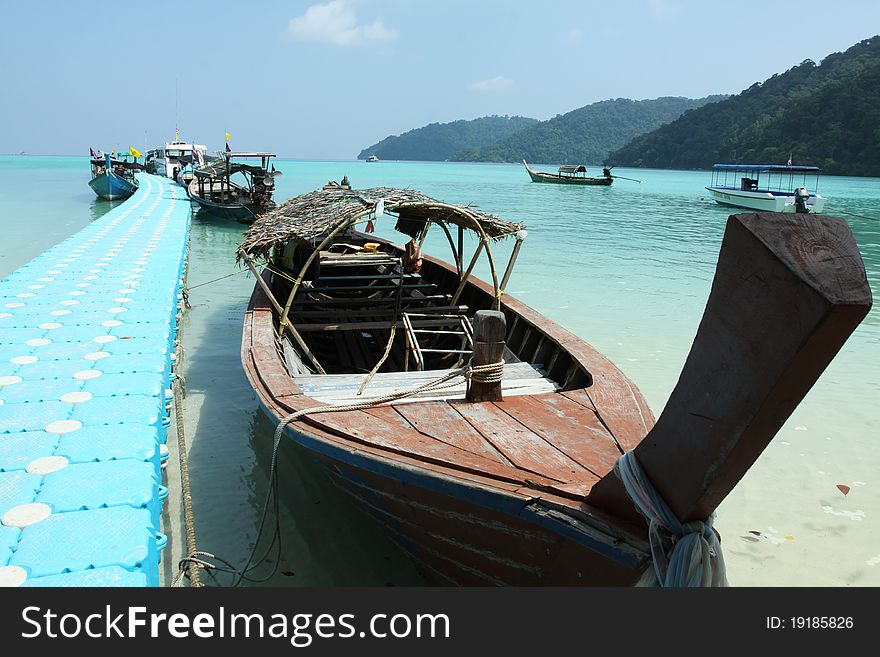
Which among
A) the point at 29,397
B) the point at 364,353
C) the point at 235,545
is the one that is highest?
the point at 29,397

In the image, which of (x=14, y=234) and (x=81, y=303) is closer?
(x=81, y=303)

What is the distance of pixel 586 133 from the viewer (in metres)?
147

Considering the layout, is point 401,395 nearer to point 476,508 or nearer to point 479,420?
point 479,420

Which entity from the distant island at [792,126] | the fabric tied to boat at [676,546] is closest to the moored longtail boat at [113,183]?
the fabric tied to boat at [676,546]

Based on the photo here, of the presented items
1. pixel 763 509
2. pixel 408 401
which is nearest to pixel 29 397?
pixel 408 401

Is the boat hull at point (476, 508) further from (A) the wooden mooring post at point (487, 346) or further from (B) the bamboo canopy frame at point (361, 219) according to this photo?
(B) the bamboo canopy frame at point (361, 219)

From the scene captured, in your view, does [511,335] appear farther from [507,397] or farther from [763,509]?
[763,509]

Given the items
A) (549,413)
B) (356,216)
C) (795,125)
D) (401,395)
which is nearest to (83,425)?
(401,395)

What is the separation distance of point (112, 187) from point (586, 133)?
437 ft

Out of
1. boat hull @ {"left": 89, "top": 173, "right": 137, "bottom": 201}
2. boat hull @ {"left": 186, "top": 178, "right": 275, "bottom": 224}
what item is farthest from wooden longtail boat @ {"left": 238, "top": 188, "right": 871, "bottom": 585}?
boat hull @ {"left": 89, "top": 173, "right": 137, "bottom": 201}

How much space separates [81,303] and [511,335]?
4148 mm

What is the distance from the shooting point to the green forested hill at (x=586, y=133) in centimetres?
14300

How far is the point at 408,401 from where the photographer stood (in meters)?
4.02

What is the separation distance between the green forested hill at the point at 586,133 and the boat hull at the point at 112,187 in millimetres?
122293
